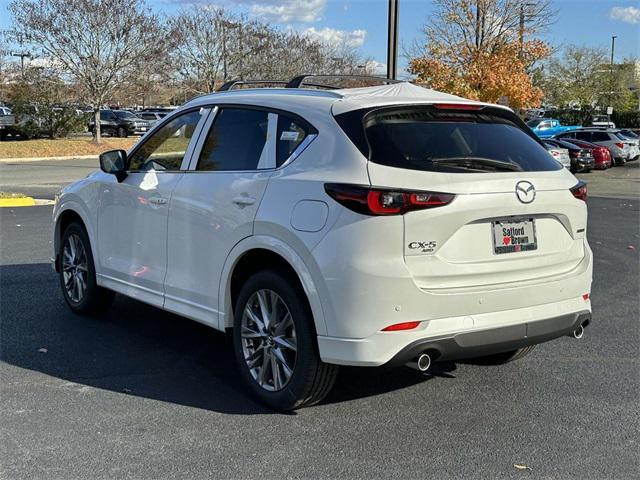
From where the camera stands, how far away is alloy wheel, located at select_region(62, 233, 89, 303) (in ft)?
20.6

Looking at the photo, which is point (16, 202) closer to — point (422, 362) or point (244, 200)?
point (244, 200)

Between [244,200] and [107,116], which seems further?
[107,116]

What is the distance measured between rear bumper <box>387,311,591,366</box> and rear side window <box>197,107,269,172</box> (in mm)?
1492

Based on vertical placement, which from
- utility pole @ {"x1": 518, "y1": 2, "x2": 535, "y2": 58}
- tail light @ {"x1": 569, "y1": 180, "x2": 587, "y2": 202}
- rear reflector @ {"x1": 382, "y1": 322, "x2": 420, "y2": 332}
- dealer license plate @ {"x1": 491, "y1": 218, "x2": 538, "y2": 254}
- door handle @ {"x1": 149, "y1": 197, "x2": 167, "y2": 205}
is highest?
utility pole @ {"x1": 518, "y1": 2, "x2": 535, "y2": 58}

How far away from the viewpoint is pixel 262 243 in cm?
418

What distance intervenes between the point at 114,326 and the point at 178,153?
1700mm

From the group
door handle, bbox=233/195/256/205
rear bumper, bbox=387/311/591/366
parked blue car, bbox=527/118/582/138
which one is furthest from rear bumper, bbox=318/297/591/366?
parked blue car, bbox=527/118/582/138

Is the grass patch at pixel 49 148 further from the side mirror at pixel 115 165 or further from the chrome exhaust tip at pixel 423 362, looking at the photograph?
the chrome exhaust tip at pixel 423 362

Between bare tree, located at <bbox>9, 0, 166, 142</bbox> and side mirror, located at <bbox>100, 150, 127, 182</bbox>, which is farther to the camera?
bare tree, located at <bbox>9, 0, 166, 142</bbox>

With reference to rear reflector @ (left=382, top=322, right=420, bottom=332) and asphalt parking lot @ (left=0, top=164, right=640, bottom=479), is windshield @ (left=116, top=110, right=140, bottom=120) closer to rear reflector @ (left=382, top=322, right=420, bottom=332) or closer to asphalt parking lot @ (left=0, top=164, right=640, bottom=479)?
asphalt parking lot @ (left=0, top=164, right=640, bottom=479)

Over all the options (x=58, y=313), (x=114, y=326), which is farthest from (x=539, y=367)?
(x=58, y=313)

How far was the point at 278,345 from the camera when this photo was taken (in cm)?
427

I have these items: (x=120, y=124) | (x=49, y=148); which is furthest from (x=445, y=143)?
(x=120, y=124)

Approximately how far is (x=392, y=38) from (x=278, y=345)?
12.6 meters
